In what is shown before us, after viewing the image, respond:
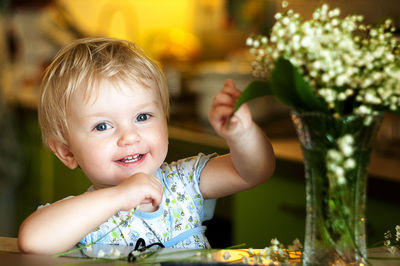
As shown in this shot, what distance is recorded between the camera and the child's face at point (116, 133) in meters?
1.05

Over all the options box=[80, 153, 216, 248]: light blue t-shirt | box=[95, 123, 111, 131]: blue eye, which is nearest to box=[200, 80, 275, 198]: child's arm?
box=[80, 153, 216, 248]: light blue t-shirt

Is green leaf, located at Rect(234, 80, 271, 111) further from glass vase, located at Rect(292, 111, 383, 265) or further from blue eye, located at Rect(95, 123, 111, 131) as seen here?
blue eye, located at Rect(95, 123, 111, 131)

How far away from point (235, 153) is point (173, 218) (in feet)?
0.75

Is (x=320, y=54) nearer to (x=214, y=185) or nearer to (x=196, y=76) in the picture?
(x=214, y=185)

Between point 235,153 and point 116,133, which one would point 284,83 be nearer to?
point 235,153

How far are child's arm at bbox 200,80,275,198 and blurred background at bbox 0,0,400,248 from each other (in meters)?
0.58

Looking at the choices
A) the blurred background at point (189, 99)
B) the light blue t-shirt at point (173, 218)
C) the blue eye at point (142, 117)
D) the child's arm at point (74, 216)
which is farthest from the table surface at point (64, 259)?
the blurred background at point (189, 99)

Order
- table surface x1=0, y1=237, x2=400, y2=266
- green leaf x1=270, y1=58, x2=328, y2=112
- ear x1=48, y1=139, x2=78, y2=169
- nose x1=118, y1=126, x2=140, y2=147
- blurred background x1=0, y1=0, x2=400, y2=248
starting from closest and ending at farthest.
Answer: green leaf x1=270, y1=58, x2=328, y2=112 → table surface x1=0, y1=237, x2=400, y2=266 → nose x1=118, y1=126, x2=140, y2=147 → ear x1=48, y1=139, x2=78, y2=169 → blurred background x1=0, y1=0, x2=400, y2=248

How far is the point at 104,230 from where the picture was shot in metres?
1.08

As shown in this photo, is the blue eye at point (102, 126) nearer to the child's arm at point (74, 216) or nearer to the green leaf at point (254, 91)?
the child's arm at point (74, 216)

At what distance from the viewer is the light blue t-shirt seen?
108 centimetres

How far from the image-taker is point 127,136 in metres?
1.04

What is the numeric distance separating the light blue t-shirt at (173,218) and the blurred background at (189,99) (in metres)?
0.53

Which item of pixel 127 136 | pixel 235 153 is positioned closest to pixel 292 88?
pixel 235 153
